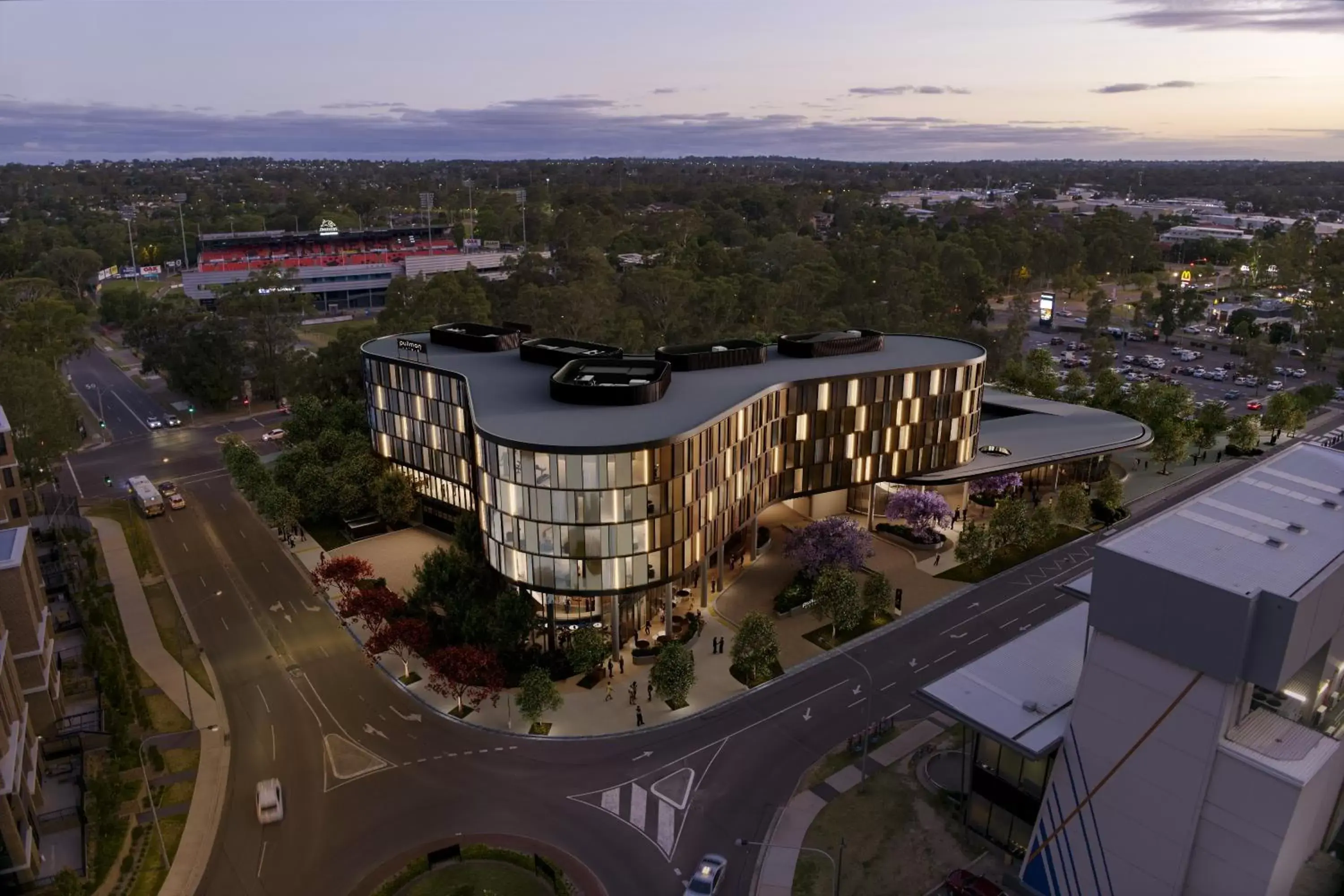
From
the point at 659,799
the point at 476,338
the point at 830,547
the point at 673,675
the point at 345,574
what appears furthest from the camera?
the point at 476,338

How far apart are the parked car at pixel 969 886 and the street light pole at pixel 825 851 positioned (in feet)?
15.8

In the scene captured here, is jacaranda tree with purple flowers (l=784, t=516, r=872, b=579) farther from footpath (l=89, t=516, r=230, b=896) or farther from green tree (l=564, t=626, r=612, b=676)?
footpath (l=89, t=516, r=230, b=896)

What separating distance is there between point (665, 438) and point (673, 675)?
14.7 m

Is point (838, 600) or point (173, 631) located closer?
point (838, 600)

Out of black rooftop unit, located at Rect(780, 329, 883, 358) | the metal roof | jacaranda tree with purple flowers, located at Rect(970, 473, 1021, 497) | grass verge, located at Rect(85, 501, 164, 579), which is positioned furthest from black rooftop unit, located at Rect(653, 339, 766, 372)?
grass verge, located at Rect(85, 501, 164, 579)

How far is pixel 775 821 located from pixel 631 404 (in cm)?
3014

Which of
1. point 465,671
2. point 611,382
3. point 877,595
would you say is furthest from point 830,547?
point 465,671

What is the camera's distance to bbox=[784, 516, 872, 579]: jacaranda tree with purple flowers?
63375mm

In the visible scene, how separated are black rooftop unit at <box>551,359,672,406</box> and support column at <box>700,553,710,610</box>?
41.5 feet

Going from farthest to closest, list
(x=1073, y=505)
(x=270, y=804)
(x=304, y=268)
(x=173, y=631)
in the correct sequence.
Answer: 1. (x=304, y=268)
2. (x=1073, y=505)
3. (x=173, y=631)
4. (x=270, y=804)

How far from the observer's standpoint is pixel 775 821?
4262 cm

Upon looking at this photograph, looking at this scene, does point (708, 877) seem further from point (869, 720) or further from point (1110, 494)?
point (1110, 494)

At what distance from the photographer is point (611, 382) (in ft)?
212

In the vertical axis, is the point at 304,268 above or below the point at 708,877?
above
